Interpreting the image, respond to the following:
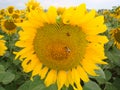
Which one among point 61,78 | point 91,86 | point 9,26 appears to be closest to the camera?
point 61,78

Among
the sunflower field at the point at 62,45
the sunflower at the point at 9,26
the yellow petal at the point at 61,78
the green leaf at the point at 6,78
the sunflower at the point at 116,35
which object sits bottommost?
the sunflower at the point at 9,26

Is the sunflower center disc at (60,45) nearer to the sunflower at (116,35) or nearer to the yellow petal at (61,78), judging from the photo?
the yellow petal at (61,78)

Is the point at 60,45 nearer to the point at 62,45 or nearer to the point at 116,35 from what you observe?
the point at 62,45

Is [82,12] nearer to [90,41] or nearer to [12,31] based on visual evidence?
[90,41]

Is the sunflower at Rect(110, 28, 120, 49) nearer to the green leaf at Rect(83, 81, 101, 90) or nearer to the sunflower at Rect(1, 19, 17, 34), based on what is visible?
the green leaf at Rect(83, 81, 101, 90)

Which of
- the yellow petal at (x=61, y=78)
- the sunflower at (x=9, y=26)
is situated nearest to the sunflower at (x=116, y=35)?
the yellow petal at (x=61, y=78)

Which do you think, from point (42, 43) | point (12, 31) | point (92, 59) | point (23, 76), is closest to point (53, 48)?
point (42, 43)

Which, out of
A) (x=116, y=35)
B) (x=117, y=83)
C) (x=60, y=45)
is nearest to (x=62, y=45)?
(x=60, y=45)
